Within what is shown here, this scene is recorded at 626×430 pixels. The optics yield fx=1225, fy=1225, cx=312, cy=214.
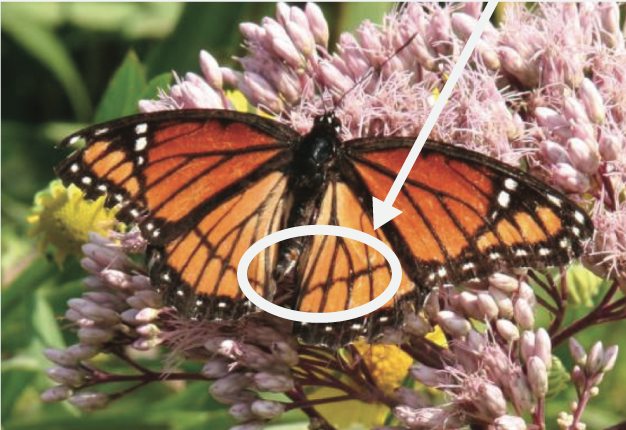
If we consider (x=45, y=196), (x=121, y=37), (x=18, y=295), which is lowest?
(x=18, y=295)

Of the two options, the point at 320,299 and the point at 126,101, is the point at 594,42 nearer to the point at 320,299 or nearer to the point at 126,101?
the point at 320,299

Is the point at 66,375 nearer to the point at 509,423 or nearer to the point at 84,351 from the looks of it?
the point at 84,351

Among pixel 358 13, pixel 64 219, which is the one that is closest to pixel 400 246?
pixel 64 219

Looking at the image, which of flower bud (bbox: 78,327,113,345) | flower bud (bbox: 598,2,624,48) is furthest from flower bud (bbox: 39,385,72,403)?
flower bud (bbox: 598,2,624,48)

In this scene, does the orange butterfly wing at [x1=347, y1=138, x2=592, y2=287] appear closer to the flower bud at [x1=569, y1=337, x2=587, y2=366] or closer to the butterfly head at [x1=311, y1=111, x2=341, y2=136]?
the butterfly head at [x1=311, y1=111, x2=341, y2=136]

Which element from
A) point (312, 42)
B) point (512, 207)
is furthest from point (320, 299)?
point (312, 42)

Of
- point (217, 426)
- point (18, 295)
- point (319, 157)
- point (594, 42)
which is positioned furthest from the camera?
point (18, 295)

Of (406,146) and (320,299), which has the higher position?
(406,146)
